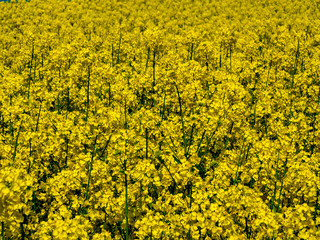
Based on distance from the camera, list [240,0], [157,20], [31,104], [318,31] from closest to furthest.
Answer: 1. [31,104]
2. [318,31]
3. [157,20]
4. [240,0]

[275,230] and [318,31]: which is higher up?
[318,31]

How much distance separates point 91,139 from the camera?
23.6 ft

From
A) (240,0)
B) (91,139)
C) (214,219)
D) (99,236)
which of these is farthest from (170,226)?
(240,0)

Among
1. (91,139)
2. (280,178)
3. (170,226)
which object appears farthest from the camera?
(91,139)

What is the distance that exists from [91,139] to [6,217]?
301cm

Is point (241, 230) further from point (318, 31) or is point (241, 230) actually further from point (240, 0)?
point (240, 0)

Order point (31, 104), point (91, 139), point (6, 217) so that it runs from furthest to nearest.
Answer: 1. point (31, 104)
2. point (91, 139)
3. point (6, 217)

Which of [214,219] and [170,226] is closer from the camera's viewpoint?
[214,219]

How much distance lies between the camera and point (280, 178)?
6.37m

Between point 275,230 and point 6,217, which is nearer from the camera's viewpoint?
point 6,217

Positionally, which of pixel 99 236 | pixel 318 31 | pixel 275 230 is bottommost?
pixel 99 236

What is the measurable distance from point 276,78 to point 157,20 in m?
17.3

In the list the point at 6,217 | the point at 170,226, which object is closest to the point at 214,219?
the point at 170,226

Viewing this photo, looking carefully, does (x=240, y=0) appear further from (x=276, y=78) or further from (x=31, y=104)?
(x=31, y=104)
